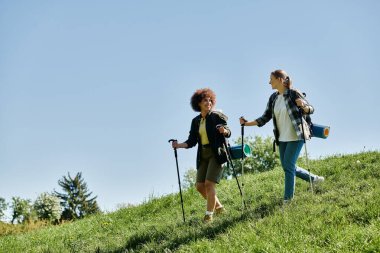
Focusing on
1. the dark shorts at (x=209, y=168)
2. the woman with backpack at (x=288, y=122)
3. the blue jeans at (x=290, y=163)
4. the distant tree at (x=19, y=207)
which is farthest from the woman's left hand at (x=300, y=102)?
the distant tree at (x=19, y=207)

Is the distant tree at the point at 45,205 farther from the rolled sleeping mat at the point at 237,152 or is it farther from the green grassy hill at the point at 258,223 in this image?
the rolled sleeping mat at the point at 237,152

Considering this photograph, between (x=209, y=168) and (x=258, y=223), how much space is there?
6.73 feet

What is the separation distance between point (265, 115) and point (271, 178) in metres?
3.34

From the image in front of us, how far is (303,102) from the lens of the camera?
8000 millimetres

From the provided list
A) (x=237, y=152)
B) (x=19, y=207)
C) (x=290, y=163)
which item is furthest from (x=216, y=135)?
(x=19, y=207)

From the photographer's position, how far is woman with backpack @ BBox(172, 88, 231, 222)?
8.30 metres

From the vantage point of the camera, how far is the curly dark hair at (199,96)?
879 centimetres

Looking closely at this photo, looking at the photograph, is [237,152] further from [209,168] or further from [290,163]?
[290,163]

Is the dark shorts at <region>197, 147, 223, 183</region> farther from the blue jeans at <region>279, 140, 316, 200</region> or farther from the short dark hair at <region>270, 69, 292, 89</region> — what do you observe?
the short dark hair at <region>270, 69, 292, 89</region>

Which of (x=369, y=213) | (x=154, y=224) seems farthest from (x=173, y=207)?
(x=369, y=213)

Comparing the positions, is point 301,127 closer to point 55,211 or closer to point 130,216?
point 130,216

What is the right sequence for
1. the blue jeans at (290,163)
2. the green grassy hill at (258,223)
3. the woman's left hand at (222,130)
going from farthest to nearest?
1. the woman's left hand at (222,130)
2. the blue jeans at (290,163)
3. the green grassy hill at (258,223)

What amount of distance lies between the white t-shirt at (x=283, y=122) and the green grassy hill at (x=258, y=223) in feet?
3.83

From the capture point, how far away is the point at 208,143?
8516 mm
